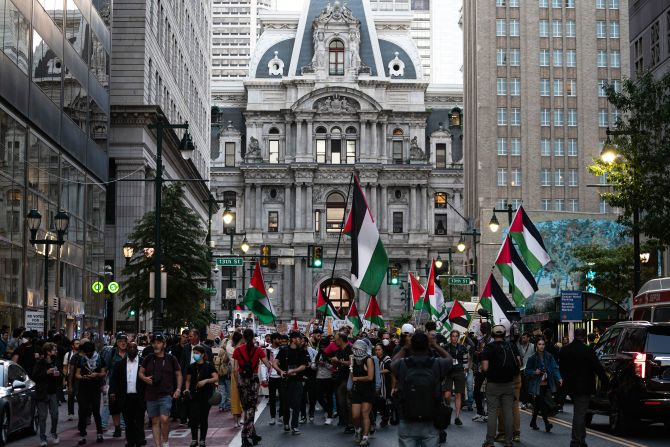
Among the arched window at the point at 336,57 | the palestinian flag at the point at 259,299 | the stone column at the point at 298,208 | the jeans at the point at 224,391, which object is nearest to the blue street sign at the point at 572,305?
the palestinian flag at the point at 259,299

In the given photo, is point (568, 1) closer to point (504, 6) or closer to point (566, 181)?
point (504, 6)

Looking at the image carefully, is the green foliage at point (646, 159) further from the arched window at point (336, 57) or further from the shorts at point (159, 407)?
the arched window at point (336, 57)

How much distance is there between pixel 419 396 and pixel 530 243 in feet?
72.1

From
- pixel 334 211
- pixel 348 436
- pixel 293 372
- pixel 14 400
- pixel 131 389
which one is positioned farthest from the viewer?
pixel 334 211

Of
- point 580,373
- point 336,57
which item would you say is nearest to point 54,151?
point 580,373

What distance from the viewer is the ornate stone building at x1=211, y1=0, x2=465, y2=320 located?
110 m

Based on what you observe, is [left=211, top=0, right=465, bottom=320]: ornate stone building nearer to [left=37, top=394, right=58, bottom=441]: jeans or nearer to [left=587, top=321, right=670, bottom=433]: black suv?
Answer: [left=37, top=394, right=58, bottom=441]: jeans

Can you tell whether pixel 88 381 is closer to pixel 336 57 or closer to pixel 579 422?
pixel 579 422

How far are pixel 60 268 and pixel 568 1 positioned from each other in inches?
2430

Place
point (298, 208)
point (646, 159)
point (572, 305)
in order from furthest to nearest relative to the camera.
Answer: point (298, 208) < point (572, 305) < point (646, 159)

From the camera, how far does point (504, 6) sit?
90.6m

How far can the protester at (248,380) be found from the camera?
64.4 feet

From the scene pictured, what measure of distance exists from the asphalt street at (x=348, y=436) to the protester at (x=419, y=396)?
24.0 ft

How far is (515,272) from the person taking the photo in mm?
33219
